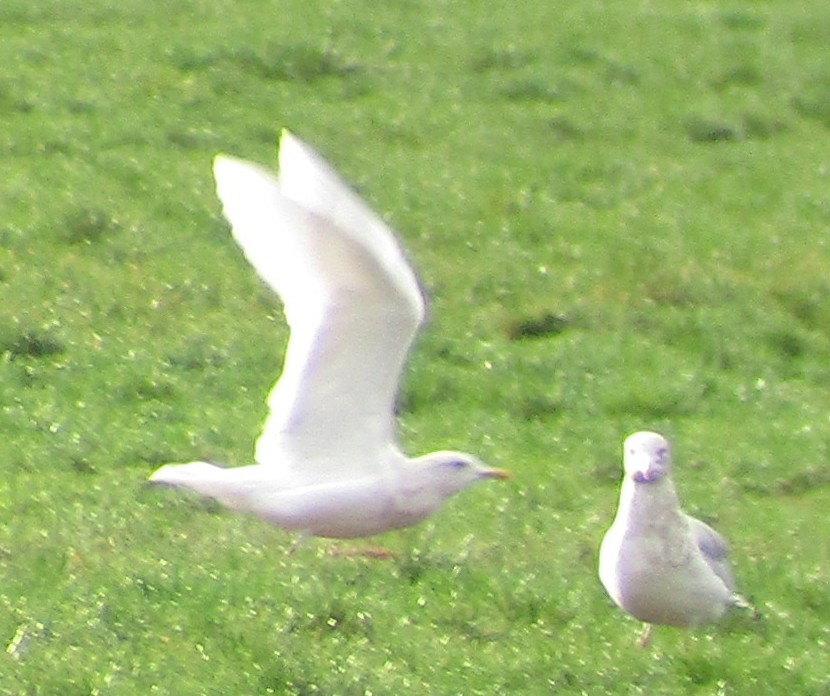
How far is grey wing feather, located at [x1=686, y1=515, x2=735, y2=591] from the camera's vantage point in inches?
336

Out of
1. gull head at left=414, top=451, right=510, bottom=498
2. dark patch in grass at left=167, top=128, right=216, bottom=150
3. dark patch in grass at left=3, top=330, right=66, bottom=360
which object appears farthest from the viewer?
dark patch in grass at left=167, top=128, right=216, bottom=150

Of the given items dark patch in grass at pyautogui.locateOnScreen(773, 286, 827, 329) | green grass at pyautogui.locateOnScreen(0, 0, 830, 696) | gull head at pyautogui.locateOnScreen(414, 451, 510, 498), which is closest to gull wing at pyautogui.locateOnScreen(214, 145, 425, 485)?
gull head at pyautogui.locateOnScreen(414, 451, 510, 498)

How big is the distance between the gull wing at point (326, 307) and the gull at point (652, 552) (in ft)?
3.74

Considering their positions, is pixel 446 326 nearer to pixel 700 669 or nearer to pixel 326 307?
pixel 326 307

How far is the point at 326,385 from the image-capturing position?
8.31m

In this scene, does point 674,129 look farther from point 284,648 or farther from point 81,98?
point 284,648

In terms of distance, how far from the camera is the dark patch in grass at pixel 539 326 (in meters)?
13.4

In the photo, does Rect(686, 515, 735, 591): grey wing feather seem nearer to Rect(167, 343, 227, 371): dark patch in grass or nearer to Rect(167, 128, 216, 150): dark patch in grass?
Rect(167, 343, 227, 371): dark patch in grass

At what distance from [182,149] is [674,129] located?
4.99 meters

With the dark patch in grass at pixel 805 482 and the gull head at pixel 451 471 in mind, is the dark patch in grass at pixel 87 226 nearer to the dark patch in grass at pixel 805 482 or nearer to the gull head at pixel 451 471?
the dark patch in grass at pixel 805 482

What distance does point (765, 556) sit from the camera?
32.1ft

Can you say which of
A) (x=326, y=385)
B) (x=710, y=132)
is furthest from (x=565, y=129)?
(x=326, y=385)

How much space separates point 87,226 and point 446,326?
10.1 ft

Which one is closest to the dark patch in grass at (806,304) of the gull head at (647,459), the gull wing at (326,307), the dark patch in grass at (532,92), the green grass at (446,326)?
the green grass at (446,326)
